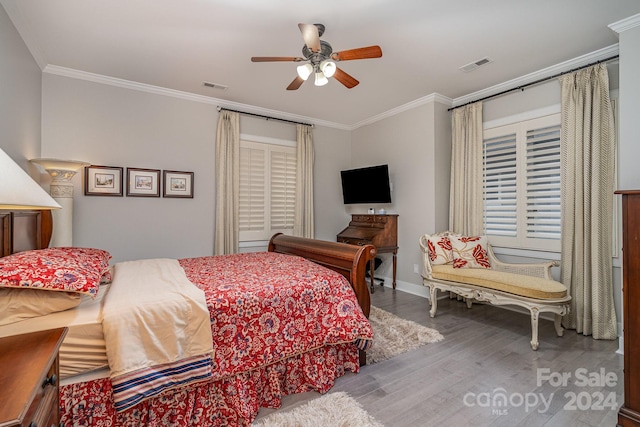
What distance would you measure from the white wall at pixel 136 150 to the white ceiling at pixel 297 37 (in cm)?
27

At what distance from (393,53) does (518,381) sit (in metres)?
3.10

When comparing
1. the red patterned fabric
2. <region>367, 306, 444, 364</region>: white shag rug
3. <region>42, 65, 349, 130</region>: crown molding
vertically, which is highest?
<region>42, 65, 349, 130</region>: crown molding

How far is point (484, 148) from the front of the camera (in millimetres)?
4039

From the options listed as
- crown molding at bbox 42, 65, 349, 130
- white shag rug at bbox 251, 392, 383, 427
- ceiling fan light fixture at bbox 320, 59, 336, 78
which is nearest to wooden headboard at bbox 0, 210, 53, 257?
crown molding at bbox 42, 65, 349, 130

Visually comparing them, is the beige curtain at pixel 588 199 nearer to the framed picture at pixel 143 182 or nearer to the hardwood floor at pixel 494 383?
the hardwood floor at pixel 494 383

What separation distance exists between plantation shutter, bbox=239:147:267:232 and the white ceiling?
41.2 inches

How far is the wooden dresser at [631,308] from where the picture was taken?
1.56 metres

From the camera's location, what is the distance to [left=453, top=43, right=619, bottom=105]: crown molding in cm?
299

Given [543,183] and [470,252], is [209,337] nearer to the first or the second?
[470,252]

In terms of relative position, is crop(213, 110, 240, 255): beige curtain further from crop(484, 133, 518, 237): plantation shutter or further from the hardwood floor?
crop(484, 133, 518, 237): plantation shutter

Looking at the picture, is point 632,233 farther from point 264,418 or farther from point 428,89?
point 428,89

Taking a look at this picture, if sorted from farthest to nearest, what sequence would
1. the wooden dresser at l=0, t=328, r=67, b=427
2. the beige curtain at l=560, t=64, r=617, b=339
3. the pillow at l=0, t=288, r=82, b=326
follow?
the beige curtain at l=560, t=64, r=617, b=339
the pillow at l=0, t=288, r=82, b=326
the wooden dresser at l=0, t=328, r=67, b=427

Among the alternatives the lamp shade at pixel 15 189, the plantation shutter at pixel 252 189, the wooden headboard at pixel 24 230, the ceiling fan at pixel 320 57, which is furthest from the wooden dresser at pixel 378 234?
the lamp shade at pixel 15 189

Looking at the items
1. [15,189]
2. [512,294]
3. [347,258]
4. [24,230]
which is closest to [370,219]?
[512,294]
